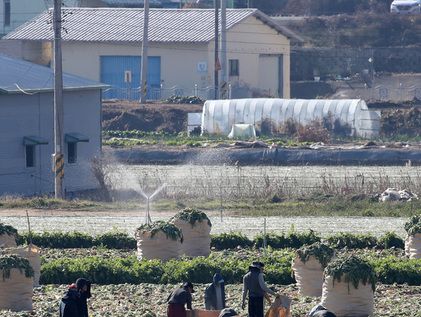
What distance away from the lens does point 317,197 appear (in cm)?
3472

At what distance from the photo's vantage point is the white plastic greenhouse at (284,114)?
5369 centimetres

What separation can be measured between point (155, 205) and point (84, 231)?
4185mm

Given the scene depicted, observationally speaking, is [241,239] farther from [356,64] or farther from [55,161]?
[356,64]

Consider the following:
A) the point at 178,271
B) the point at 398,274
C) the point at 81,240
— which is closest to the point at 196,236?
the point at 81,240

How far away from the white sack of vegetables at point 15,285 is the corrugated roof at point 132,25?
44526mm

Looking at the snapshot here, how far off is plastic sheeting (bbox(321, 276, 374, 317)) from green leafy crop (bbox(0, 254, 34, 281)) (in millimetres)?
4418

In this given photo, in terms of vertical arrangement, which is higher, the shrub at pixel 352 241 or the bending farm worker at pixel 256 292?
the bending farm worker at pixel 256 292

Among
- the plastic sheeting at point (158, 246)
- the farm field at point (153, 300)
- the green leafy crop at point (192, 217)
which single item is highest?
the green leafy crop at point (192, 217)

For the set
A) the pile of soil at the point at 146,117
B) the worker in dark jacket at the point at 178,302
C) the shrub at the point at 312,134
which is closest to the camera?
the worker in dark jacket at the point at 178,302

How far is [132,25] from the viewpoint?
6681cm

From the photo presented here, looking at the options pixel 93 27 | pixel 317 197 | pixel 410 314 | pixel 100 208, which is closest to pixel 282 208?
pixel 317 197

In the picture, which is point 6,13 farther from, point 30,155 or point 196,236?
point 196,236

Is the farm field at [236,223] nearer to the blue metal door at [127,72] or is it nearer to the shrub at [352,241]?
the shrub at [352,241]

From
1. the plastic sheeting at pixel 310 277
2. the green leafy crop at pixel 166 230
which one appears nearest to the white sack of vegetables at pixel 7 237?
the green leafy crop at pixel 166 230
